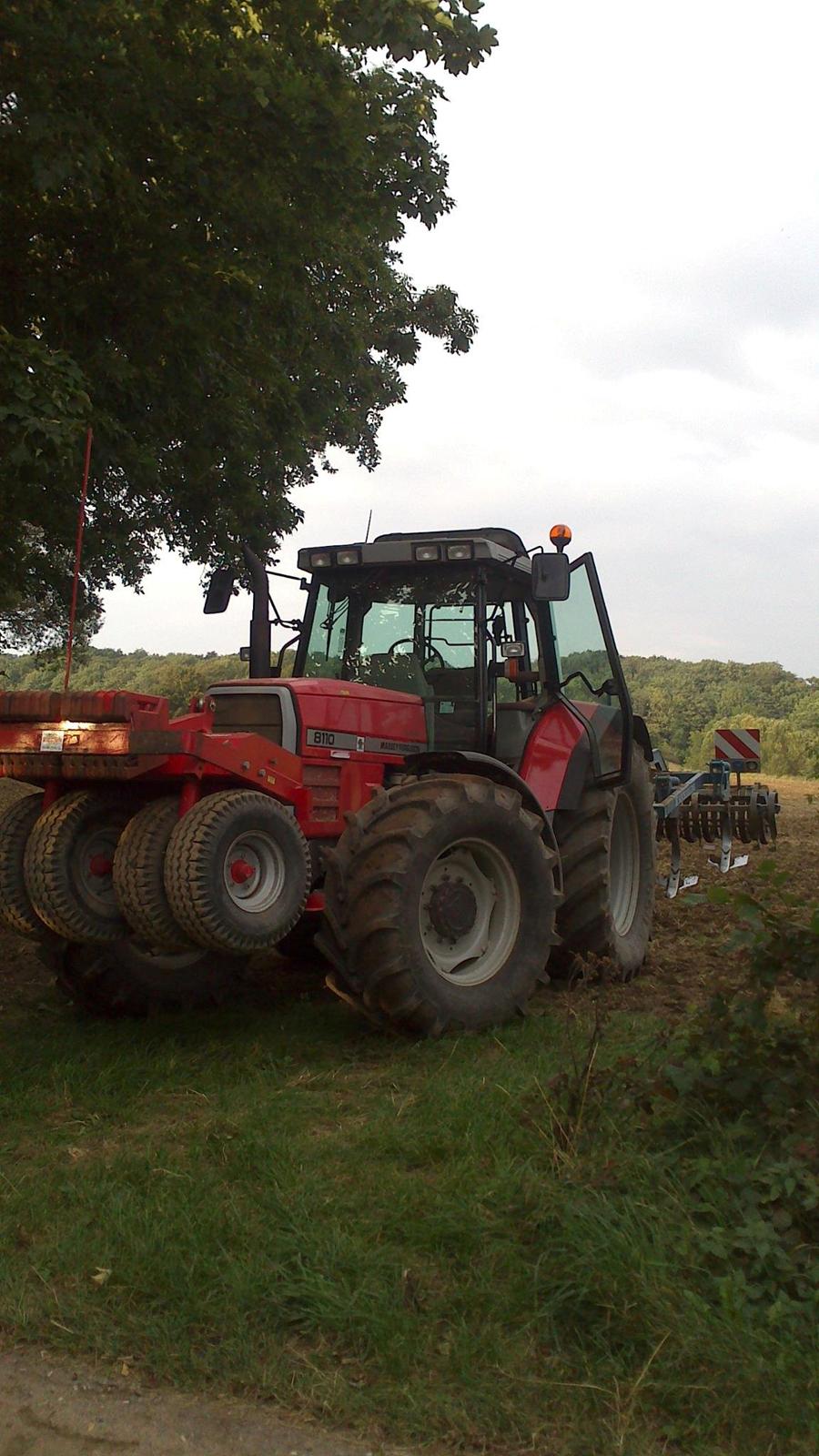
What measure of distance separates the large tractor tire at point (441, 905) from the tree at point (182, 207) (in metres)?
2.42

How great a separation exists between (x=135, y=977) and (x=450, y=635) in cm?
241

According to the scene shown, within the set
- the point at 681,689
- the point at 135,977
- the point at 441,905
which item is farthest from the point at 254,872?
the point at 681,689

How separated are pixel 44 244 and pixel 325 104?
5.84 ft

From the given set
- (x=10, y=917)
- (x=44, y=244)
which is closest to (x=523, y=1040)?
(x=10, y=917)

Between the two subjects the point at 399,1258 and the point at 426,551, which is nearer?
the point at 399,1258

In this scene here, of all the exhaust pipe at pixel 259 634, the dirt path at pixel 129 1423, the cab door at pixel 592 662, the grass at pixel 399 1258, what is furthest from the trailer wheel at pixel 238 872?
the cab door at pixel 592 662

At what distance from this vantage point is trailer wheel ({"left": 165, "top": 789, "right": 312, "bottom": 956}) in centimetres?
464

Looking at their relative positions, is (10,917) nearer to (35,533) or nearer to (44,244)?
(44,244)

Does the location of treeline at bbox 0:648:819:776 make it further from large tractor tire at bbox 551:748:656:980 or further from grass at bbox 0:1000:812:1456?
grass at bbox 0:1000:812:1456

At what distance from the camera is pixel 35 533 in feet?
34.7

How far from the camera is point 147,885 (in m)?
4.73

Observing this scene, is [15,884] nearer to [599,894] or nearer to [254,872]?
[254,872]

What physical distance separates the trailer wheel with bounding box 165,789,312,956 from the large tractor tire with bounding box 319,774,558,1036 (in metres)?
0.28

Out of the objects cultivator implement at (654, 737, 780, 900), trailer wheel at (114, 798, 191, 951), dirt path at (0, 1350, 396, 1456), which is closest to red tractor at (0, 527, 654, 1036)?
trailer wheel at (114, 798, 191, 951)
